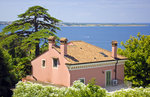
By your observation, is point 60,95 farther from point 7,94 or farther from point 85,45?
point 85,45

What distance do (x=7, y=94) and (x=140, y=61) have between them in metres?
17.3

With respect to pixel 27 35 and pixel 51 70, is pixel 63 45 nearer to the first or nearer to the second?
pixel 51 70

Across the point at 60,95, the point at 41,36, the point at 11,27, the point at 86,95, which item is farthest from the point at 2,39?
the point at 86,95

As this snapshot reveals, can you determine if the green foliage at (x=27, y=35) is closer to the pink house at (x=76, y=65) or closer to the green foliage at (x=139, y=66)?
the pink house at (x=76, y=65)

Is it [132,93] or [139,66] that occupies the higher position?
[139,66]

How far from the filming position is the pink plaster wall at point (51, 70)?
27.8m

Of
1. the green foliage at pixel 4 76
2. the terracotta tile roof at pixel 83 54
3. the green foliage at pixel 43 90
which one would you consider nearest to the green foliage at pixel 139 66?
the terracotta tile roof at pixel 83 54

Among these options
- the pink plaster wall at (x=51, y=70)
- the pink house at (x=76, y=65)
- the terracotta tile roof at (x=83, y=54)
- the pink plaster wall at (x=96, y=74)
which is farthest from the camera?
the terracotta tile roof at (x=83, y=54)

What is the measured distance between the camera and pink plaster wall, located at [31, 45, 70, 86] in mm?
27766

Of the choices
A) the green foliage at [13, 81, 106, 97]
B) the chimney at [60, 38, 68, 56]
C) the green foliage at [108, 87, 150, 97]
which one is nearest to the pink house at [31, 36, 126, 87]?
the chimney at [60, 38, 68, 56]

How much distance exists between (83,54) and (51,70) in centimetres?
414

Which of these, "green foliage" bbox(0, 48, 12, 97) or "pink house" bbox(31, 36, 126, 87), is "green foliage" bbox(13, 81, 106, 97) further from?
"pink house" bbox(31, 36, 126, 87)

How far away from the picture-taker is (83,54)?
30.3 m

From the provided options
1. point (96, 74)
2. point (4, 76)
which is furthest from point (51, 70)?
point (4, 76)
